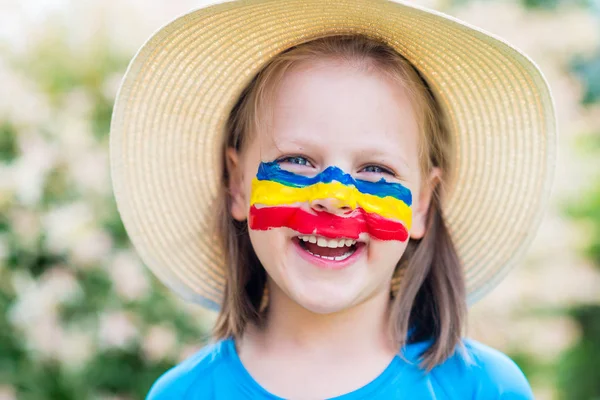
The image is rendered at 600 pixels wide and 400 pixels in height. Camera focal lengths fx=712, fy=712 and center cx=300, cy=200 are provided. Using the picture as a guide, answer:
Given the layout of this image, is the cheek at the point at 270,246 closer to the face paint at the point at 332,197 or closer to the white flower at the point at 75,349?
the face paint at the point at 332,197

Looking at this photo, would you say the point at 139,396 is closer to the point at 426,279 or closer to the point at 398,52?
the point at 426,279

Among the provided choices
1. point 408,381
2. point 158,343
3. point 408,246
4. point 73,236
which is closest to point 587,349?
point 158,343

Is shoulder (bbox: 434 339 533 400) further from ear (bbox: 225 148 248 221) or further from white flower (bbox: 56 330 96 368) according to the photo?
white flower (bbox: 56 330 96 368)

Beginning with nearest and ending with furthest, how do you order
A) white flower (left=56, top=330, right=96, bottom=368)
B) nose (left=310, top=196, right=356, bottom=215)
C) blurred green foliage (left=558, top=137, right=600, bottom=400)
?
nose (left=310, top=196, right=356, bottom=215) → white flower (left=56, top=330, right=96, bottom=368) → blurred green foliage (left=558, top=137, right=600, bottom=400)

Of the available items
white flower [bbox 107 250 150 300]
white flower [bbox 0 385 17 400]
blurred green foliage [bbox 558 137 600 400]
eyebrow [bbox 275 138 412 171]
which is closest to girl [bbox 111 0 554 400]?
eyebrow [bbox 275 138 412 171]

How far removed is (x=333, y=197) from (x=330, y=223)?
7cm

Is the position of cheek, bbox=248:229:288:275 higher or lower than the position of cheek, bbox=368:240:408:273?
lower

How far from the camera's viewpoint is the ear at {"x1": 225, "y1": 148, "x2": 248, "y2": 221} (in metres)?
2.18

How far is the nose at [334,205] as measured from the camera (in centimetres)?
181

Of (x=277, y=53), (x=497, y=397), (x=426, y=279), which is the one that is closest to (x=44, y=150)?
(x=277, y=53)

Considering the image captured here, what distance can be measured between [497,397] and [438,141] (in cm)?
75

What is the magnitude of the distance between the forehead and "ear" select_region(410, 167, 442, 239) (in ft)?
0.69

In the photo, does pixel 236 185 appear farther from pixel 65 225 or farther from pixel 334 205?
pixel 65 225

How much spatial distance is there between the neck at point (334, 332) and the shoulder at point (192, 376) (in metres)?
0.15
